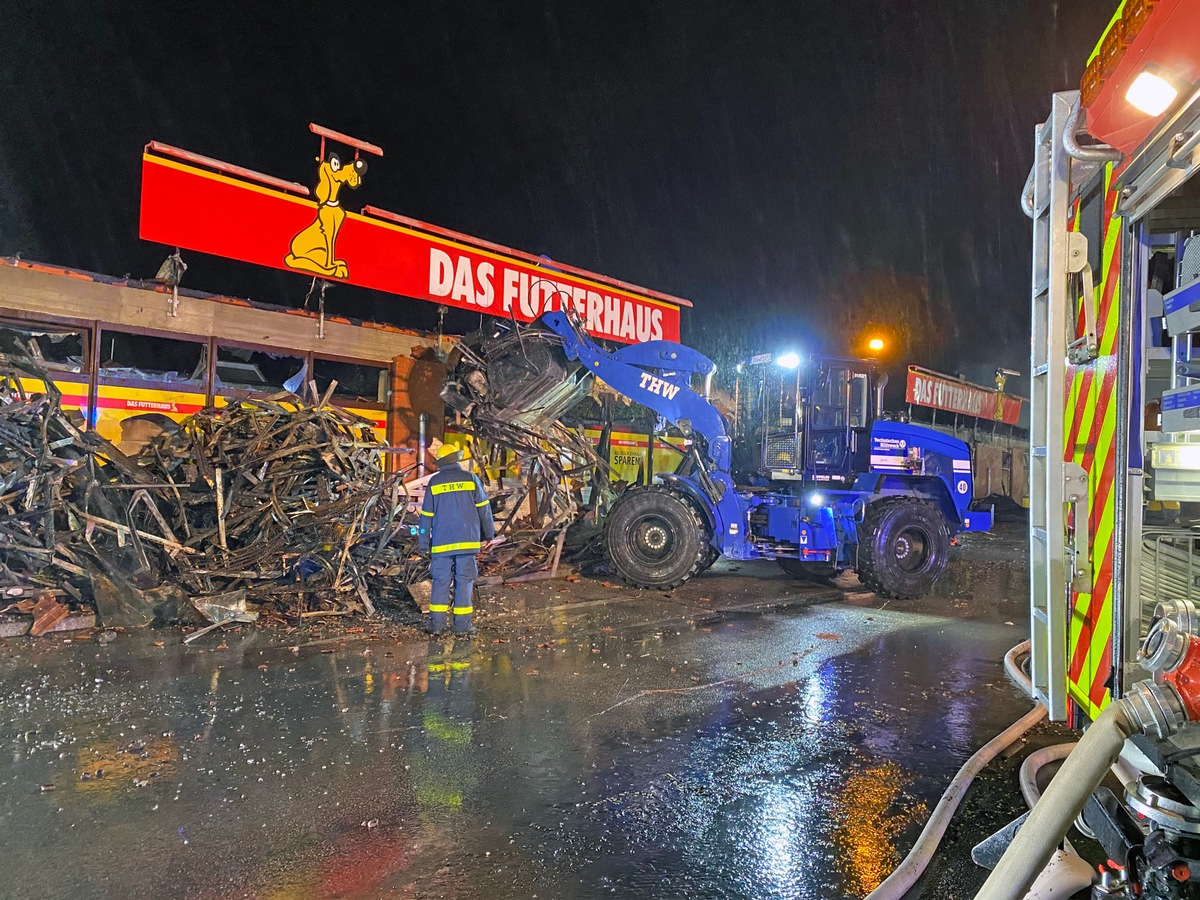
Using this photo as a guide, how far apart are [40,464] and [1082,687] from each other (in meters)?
8.62

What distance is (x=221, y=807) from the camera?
3686 mm

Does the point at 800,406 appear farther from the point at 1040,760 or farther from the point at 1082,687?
the point at 1082,687

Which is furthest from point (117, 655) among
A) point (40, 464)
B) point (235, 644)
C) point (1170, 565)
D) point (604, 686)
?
point (1170, 565)

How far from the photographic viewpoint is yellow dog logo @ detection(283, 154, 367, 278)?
35.9ft

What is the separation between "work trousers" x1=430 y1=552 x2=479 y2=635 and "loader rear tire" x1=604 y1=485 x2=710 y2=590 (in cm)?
288

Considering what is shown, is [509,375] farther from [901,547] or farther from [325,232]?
[901,547]

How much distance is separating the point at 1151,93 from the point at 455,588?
6489mm

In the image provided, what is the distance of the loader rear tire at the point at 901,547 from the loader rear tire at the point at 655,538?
6.67ft

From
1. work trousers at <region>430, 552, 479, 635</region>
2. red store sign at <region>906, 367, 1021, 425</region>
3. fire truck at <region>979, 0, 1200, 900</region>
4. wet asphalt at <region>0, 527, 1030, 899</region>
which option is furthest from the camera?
red store sign at <region>906, 367, 1021, 425</region>

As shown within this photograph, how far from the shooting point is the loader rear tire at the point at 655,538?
962 centimetres

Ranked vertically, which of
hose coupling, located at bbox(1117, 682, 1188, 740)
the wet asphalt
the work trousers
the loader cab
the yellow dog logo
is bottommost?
the wet asphalt

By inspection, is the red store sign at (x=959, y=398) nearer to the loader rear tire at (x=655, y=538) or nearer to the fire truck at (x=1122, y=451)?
the loader rear tire at (x=655, y=538)

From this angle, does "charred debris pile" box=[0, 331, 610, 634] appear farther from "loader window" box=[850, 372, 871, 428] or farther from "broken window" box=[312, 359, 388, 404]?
"loader window" box=[850, 372, 871, 428]

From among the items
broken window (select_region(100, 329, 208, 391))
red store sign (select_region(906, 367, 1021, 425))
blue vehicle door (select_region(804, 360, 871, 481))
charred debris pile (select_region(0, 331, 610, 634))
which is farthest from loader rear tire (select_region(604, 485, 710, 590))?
red store sign (select_region(906, 367, 1021, 425))
